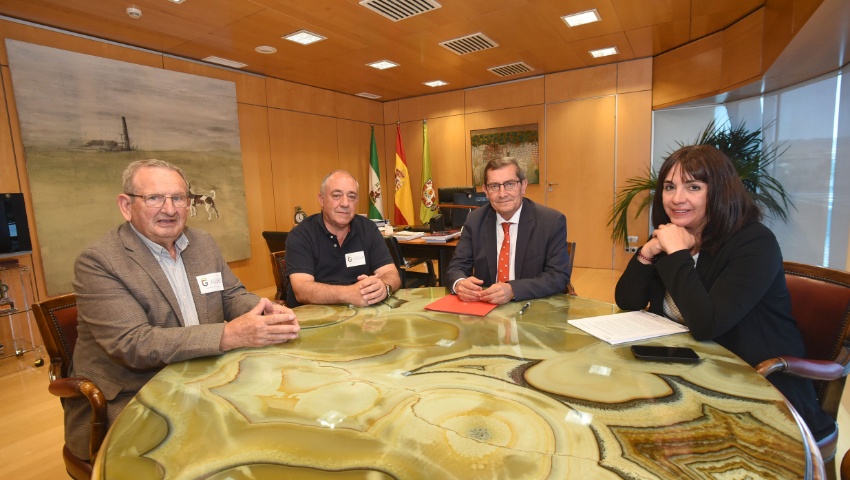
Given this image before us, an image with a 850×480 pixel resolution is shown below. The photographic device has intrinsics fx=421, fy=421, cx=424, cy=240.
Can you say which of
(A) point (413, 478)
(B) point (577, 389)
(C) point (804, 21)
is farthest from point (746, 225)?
(C) point (804, 21)

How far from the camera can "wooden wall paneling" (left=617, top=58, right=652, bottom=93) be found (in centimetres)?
571

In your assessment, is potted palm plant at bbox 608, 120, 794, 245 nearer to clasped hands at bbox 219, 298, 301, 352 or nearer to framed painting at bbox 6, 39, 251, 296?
clasped hands at bbox 219, 298, 301, 352

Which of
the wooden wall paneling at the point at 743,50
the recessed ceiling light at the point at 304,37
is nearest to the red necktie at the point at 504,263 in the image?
the recessed ceiling light at the point at 304,37

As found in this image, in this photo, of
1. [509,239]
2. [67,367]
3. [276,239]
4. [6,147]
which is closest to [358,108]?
[276,239]

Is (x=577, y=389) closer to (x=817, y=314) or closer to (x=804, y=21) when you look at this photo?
(x=817, y=314)

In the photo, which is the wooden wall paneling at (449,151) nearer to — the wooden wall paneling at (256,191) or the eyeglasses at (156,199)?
the wooden wall paneling at (256,191)

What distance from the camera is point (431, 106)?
7445 millimetres

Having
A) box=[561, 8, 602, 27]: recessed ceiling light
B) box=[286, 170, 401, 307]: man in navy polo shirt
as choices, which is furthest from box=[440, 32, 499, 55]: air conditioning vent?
box=[286, 170, 401, 307]: man in navy polo shirt

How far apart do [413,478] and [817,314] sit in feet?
5.07

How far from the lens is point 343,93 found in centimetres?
707

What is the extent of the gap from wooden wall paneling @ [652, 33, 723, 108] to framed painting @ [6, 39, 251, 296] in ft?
18.5

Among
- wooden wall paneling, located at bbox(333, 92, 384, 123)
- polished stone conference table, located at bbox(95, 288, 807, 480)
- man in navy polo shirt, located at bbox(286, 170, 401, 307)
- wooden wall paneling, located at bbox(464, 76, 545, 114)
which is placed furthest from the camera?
wooden wall paneling, located at bbox(333, 92, 384, 123)

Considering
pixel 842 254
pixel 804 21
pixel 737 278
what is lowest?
pixel 842 254

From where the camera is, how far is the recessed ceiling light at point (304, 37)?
170 inches
